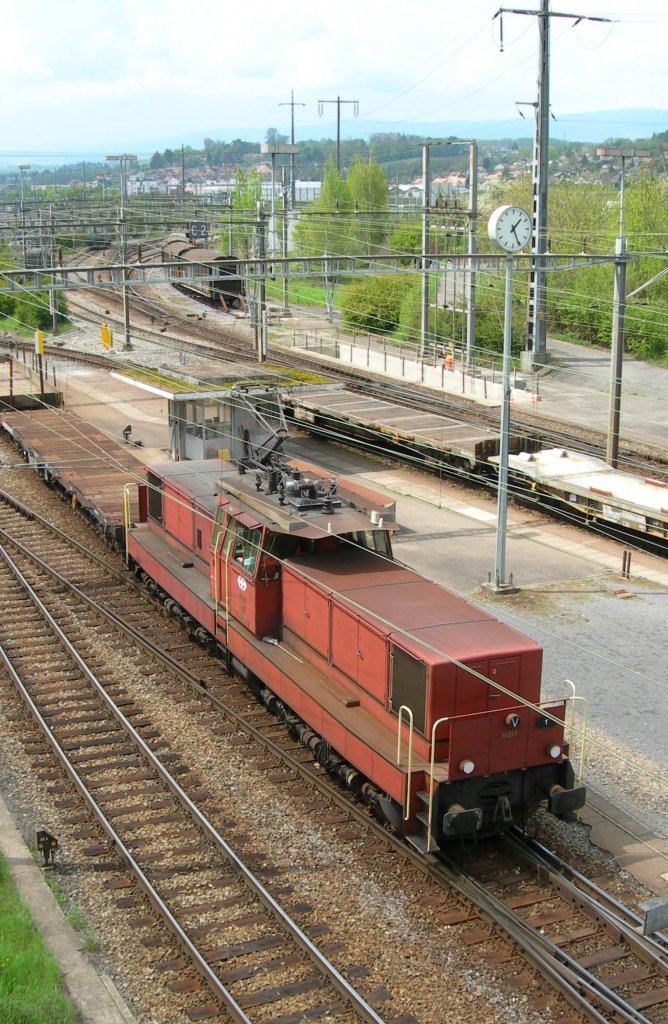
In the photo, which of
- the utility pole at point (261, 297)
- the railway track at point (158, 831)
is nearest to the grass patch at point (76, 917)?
the railway track at point (158, 831)

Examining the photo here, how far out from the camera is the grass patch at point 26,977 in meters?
8.17

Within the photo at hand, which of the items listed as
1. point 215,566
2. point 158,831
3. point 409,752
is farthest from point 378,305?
point 409,752

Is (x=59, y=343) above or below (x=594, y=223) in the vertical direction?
below

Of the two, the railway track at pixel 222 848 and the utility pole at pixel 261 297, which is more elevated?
the utility pole at pixel 261 297

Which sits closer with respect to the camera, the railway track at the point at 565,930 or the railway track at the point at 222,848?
the railway track at the point at 565,930

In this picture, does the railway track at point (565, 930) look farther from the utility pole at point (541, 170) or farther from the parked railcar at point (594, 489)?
the utility pole at point (541, 170)

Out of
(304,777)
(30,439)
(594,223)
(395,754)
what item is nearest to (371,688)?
(395,754)

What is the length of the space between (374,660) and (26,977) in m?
4.82

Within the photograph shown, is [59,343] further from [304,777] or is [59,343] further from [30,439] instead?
[304,777]

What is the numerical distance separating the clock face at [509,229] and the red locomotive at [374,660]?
616 centimetres

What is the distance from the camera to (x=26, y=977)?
346 inches

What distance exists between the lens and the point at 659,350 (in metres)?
50.7

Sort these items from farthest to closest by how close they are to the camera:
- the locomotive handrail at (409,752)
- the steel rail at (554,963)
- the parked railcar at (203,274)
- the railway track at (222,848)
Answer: the parked railcar at (203,274) → the locomotive handrail at (409,752) → the railway track at (222,848) → the steel rail at (554,963)

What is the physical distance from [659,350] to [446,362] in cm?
1337
